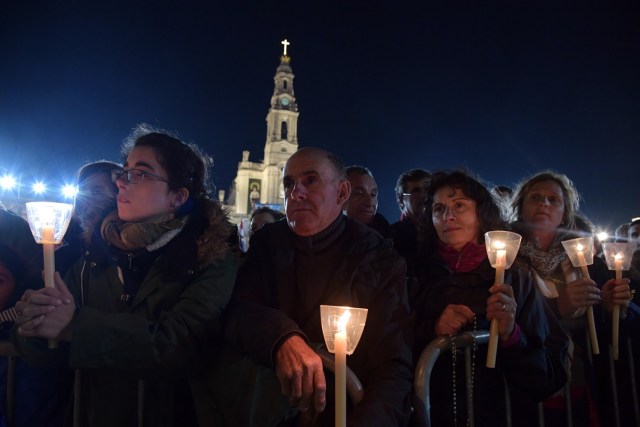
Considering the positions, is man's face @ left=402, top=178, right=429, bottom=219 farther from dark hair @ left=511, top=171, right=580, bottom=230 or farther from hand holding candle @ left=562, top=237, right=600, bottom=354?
hand holding candle @ left=562, top=237, right=600, bottom=354

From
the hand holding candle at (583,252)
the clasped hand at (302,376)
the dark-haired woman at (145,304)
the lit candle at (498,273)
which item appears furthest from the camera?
the hand holding candle at (583,252)

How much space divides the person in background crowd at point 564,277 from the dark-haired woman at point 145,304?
7.87ft

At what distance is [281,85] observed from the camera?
227 ft

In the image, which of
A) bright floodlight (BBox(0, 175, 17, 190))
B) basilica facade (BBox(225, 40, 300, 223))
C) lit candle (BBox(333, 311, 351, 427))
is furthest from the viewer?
basilica facade (BBox(225, 40, 300, 223))

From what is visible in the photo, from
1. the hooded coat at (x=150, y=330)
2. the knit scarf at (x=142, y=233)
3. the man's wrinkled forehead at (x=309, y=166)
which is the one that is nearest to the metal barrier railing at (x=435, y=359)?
the hooded coat at (x=150, y=330)

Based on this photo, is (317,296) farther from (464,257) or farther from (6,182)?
(6,182)

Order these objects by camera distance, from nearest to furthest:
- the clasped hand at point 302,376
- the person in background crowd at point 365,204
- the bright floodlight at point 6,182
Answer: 1. the clasped hand at point 302,376
2. the person in background crowd at point 365,204
3. the bright floodlight at point 6,182

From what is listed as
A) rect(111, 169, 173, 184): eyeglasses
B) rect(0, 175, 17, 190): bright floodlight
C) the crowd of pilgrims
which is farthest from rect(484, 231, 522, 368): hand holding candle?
rect(0, 175, 17, 190): bright floodlight

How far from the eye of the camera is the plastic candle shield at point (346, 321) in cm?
171

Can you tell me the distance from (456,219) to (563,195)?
5.32 ft

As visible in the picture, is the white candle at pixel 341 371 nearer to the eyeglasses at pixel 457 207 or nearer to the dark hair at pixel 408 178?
the eyeglasses at pixel 457 207

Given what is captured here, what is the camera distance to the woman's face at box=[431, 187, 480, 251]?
3.16m

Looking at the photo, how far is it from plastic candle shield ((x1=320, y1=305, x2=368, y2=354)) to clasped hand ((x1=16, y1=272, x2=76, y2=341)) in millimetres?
1351

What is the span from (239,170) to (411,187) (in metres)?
66.1
